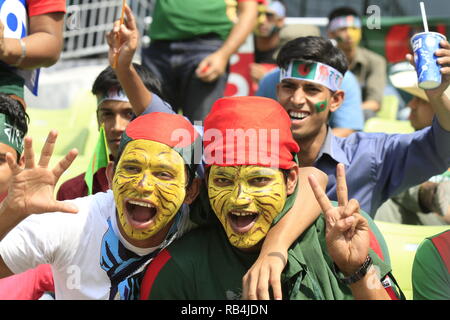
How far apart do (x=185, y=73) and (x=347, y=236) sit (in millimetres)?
2235

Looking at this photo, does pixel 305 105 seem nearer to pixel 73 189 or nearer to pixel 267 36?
pixel 73 189

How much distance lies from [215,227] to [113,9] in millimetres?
5818

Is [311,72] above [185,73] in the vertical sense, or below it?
below

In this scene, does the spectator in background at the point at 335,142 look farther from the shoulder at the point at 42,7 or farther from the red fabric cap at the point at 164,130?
the shoulder at the point at 42,7

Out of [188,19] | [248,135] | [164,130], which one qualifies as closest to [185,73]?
[188,19]

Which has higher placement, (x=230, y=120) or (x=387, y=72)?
(x=387, y=72)

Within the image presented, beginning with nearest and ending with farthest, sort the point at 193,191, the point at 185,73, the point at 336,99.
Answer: the point at 193,191
the point at 336,99
the point at 185,73

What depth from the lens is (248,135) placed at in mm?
2777

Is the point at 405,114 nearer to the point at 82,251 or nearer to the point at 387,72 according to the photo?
the point at 387,72

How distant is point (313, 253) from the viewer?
8.84 ft

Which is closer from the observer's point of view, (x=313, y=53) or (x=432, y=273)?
(x=432, y=273)

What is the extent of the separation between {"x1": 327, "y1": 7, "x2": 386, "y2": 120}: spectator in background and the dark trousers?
2421mm
